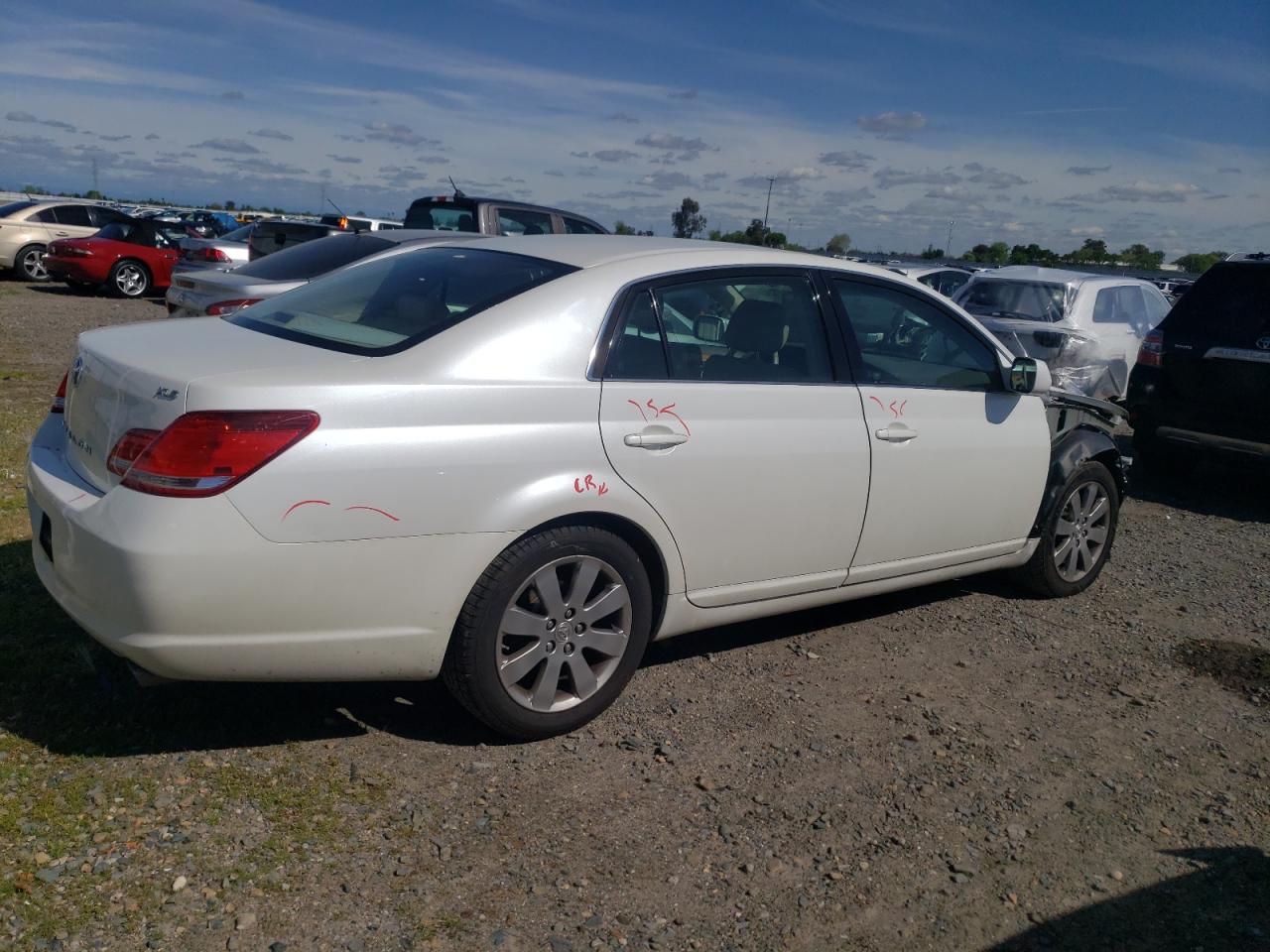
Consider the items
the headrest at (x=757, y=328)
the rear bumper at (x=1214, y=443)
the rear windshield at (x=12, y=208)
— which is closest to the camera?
the headrest at (x=757, y=328)

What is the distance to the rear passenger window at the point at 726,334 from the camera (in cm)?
387

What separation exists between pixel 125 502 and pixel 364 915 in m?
1.30

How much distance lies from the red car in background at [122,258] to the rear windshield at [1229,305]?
54.3ft

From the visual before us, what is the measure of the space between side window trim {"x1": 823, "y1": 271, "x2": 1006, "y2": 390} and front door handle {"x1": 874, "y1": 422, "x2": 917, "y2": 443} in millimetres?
185

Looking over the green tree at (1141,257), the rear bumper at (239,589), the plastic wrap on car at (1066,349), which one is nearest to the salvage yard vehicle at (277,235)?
the plastic wrap on car at (1066,349)

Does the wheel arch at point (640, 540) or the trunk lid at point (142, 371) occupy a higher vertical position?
the trunk lid at point (142, 371)

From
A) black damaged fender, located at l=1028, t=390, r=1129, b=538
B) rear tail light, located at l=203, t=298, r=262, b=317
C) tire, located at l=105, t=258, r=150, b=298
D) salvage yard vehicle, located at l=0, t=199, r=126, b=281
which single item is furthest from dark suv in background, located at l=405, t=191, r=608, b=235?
salvage yard vehicle, located at l=0, t=199, r=126, b=281

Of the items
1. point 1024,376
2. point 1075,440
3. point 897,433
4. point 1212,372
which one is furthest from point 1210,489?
point 897,433

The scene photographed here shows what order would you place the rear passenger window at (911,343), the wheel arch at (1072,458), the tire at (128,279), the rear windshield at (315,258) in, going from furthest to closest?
the tire at (128,279) < the rear windshield at (315,258) < the wheel arch at (1072,458) < the rear passenger window at (911,343)

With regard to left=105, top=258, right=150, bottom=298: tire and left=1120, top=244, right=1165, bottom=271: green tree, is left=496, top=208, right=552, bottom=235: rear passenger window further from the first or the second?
left=1120, top=244, right=1165, bottom=271: green tree

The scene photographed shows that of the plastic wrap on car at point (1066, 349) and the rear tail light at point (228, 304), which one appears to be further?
the plastic wrap on car at point (1066, 349)

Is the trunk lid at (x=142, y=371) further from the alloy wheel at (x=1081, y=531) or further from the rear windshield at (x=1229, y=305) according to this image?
the rear windshield at (x=1229, y=305)

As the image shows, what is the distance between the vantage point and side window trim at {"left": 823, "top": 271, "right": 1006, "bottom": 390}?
4484mm

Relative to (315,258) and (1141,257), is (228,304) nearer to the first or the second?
(315,258)
